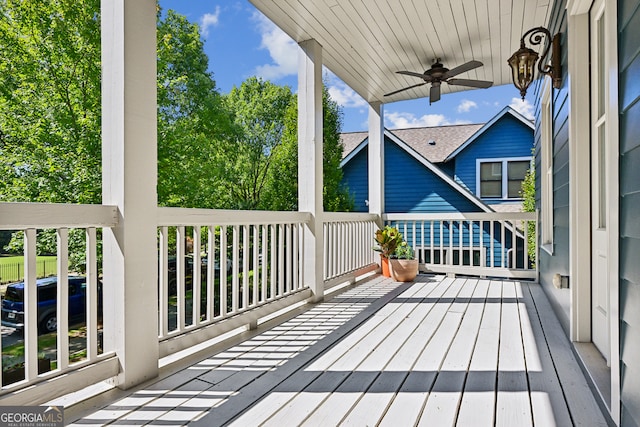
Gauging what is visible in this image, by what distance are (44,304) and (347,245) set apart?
134 inches

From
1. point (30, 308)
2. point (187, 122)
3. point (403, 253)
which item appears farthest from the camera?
point (187, 122)

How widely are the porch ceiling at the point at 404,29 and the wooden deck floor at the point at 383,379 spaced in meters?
2.61

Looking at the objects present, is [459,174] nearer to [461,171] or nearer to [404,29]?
[461,171]

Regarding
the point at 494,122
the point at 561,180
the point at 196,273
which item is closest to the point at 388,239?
the point at 561,180

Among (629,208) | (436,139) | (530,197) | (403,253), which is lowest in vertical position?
(403,253)

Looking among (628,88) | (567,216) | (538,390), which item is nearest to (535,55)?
(567,216)

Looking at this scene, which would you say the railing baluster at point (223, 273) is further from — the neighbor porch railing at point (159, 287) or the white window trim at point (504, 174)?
the white window trim at point (504, 174)

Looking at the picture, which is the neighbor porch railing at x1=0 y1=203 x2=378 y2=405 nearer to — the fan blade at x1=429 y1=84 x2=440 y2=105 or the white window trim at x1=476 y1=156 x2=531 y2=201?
the fan blade at x1=429 y1=84 x2=440 y2=105

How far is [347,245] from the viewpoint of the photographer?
4.88 m

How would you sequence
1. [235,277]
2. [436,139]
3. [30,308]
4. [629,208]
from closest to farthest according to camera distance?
[629,208]
[30,308]
[235,277]
[436,139]

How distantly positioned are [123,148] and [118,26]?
582 millimetres

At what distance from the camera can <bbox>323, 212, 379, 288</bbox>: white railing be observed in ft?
14.6

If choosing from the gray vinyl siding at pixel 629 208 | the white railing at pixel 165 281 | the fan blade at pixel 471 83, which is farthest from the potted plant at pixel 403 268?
the gray vinyl siding at pixel 629 208

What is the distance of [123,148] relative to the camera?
1.81m
